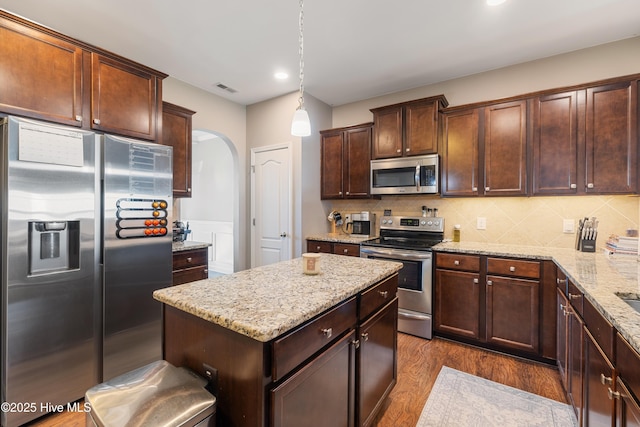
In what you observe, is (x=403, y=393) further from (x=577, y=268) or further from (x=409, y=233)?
(x=409, y=233)

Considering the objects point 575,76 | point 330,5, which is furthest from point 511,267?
point 330,5

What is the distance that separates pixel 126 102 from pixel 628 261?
13.3 feet

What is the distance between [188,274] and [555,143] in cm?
373

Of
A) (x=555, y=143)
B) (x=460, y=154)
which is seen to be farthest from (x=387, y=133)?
(x=555, y=143)

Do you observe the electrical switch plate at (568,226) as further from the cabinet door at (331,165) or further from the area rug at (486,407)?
the cabinet door at (331,165)

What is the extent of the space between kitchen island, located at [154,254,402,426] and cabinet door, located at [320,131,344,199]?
2.32m

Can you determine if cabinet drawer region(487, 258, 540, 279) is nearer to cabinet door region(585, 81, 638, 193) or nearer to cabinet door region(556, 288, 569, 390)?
cabinet door region(556, 288, 569, 390)

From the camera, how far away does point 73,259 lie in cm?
195

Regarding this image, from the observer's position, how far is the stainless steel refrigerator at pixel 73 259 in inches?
67.2

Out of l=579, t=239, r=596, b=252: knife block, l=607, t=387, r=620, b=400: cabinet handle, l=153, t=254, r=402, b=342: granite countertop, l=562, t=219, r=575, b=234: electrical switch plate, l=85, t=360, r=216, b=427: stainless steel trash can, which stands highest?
l=562, t=219, r=575, b=234: electrical switch plate

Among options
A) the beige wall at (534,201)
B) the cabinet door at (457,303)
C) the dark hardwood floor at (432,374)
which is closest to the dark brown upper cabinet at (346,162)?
the beige wall at (534,201)

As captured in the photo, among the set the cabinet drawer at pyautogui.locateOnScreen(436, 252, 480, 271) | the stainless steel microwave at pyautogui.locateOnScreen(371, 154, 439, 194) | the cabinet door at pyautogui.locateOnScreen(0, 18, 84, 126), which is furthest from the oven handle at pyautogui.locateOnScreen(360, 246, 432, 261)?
the cabinet door at pyautogui.locateOnScreen(0, 18, 84, 126)

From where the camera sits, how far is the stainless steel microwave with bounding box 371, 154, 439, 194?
124 inches

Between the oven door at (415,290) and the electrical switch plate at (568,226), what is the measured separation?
132 cm
